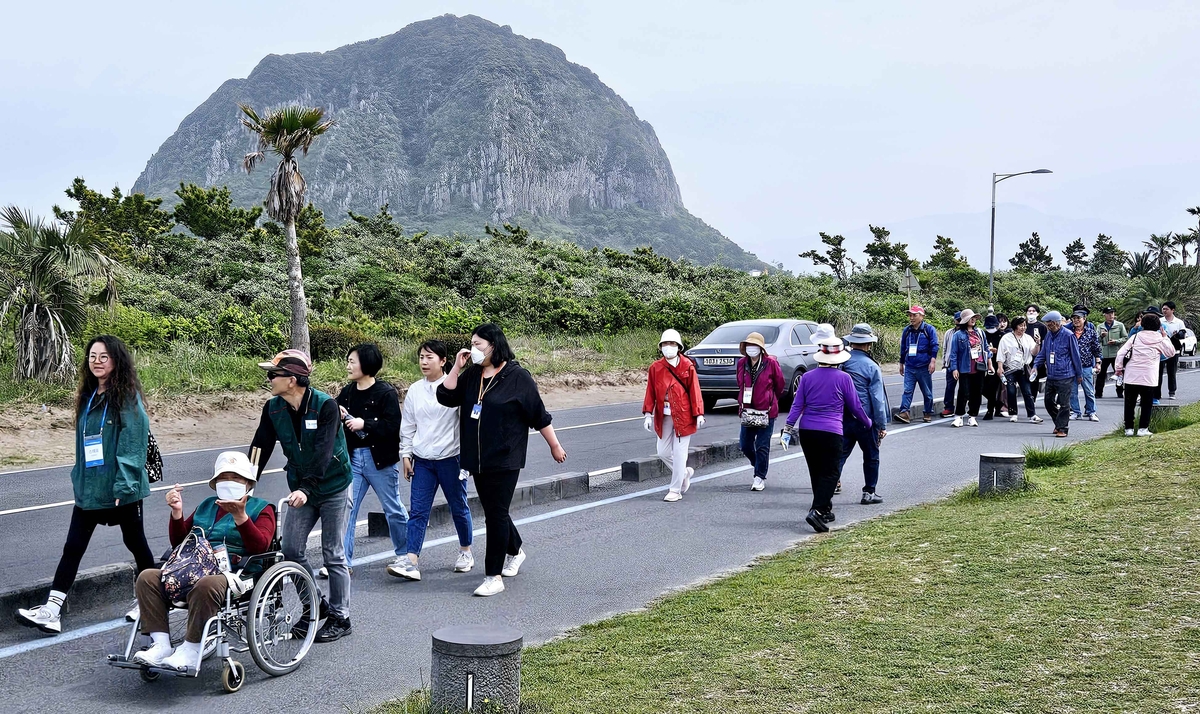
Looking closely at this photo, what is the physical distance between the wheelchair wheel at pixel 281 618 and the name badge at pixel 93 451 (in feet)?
4.76

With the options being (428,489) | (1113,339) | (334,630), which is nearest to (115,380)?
(334,630)

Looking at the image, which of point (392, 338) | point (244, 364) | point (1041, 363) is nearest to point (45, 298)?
point (244, 364)

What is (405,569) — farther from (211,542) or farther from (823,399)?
(823,399)

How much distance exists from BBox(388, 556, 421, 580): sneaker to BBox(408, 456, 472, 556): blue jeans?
78 millimetres

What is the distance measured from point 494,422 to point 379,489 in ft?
4.05

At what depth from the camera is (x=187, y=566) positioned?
4742 mm

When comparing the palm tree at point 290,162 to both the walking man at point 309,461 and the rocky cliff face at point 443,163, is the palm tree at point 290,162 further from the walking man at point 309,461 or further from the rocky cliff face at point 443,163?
the rocky cliff face at point 443,163

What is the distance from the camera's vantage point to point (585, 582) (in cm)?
675

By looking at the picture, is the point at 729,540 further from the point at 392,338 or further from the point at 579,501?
the point at 392,338

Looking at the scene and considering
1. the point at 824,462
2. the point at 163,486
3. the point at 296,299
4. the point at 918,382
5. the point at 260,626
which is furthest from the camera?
the point at 296,299

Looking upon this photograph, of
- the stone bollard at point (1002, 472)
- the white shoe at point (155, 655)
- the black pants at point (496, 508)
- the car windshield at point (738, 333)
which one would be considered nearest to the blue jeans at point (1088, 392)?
the car windshield at point (738, 333)

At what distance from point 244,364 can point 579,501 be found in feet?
40.8

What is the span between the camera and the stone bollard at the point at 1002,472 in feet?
28.2

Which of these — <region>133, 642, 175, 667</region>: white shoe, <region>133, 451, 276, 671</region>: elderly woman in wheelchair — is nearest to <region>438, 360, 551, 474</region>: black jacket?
<region>133, 451, 276, 671</region>: elderly woman in wheelchair
